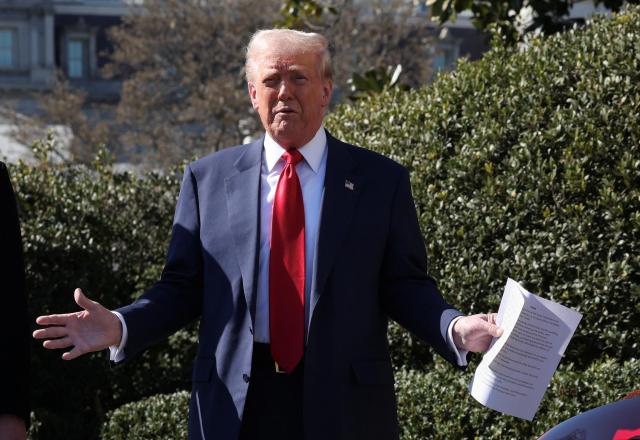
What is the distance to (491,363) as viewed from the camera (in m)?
3.13

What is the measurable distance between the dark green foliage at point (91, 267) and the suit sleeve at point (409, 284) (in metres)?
3.32

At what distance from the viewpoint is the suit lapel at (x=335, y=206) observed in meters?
3.43

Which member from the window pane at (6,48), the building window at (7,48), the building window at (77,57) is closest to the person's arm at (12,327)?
the building window at (77,57)

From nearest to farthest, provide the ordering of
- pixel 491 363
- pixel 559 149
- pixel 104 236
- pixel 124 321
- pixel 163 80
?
pixel 491 363, pixel 124 321, pixel 559 149, pixel 104 236, pixel 163 80

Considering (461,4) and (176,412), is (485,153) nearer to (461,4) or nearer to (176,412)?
(176,412)

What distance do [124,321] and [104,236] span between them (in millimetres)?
3773

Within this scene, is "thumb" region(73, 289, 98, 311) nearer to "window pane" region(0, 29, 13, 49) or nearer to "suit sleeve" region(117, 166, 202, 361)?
"suit sleeve" region(117, 166, 202, 361)

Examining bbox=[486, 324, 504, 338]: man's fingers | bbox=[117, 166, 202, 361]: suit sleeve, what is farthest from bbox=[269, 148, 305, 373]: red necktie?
bbox=[486, 324, 504, 338]: man's fingers

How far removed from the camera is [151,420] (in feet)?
19.7

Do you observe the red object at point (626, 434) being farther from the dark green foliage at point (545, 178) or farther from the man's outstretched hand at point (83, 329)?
the dark green foliage at point (545, 178)

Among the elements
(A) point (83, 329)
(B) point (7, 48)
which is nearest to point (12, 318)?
(A) point (83, 329)

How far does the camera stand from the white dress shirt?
3.43 m

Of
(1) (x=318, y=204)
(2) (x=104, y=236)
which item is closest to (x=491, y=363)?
(1) (x=318, y=204)

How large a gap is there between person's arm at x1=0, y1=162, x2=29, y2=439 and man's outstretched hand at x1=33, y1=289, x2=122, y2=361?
0.08 meters
